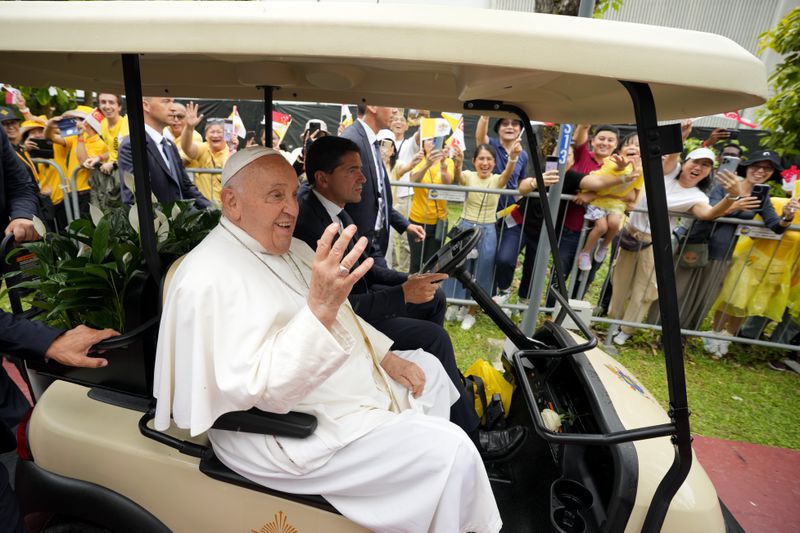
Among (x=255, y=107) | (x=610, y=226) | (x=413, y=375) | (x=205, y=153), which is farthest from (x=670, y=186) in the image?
(x=255, y=107)

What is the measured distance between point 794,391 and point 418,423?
5077 mm

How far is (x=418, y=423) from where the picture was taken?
4.91ft

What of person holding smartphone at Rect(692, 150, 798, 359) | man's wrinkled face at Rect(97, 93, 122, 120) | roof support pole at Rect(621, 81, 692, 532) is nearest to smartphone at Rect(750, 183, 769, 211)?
person holding smartphone at Rect(692, 150, 798, 359)

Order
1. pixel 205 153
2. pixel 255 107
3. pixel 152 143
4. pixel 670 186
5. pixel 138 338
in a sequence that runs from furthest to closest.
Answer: pixel 255 107 < pixel 205 153 < pixel 670 186 < pixel 152 143 < pixel 138 338

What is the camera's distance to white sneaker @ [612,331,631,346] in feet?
17.2

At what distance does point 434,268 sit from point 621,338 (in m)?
3.70

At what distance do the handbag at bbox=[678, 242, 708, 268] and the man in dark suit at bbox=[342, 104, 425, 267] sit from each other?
3.01 meters

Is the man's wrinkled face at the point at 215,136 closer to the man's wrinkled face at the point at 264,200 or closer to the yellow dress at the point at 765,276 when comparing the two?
the man's wrinkled face at the point at 264,200

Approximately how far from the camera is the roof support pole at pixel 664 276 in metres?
1.26

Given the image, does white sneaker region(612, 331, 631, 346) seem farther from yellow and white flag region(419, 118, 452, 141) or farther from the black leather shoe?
the black leather shoe

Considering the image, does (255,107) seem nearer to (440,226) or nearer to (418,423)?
(440,226)

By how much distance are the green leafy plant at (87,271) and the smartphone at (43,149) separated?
5189mm

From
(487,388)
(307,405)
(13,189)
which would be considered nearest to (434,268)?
(487,388)

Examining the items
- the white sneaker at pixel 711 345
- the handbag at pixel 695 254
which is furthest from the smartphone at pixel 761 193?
the white sneaker at pixel 711 345
